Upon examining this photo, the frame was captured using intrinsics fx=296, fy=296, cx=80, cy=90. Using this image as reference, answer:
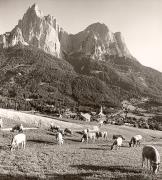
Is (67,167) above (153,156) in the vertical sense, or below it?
below

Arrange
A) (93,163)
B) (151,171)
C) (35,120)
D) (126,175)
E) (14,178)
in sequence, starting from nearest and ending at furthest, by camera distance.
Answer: (14,178) < (126,175) < (151,171) < (93,163) < (35,120)

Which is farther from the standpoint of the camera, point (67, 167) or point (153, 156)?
point (153, 156)

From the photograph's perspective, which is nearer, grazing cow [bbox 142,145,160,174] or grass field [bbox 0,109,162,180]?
grass field [bbox 0,109,162,180]

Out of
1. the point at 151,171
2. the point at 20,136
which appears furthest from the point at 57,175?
the point at 20,136

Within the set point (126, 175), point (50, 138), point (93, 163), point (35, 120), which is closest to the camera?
point (126, 175)

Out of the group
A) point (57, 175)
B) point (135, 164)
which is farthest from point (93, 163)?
point (57, 175)

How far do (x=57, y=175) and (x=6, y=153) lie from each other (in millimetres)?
10215

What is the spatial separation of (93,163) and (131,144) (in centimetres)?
2455

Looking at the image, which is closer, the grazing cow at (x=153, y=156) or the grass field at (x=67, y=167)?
the grass field at (x=67, y=167)

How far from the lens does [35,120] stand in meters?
72.8

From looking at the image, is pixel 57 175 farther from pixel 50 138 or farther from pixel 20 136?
pixel 50 138

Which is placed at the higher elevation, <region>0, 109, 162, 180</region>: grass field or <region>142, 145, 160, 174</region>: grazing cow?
<region>142, 145, 160, 174</region>: grazing cow

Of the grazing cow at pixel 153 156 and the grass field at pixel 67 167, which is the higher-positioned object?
the grazing cow at pixel 153 156

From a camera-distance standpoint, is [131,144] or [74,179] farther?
[131,144]
